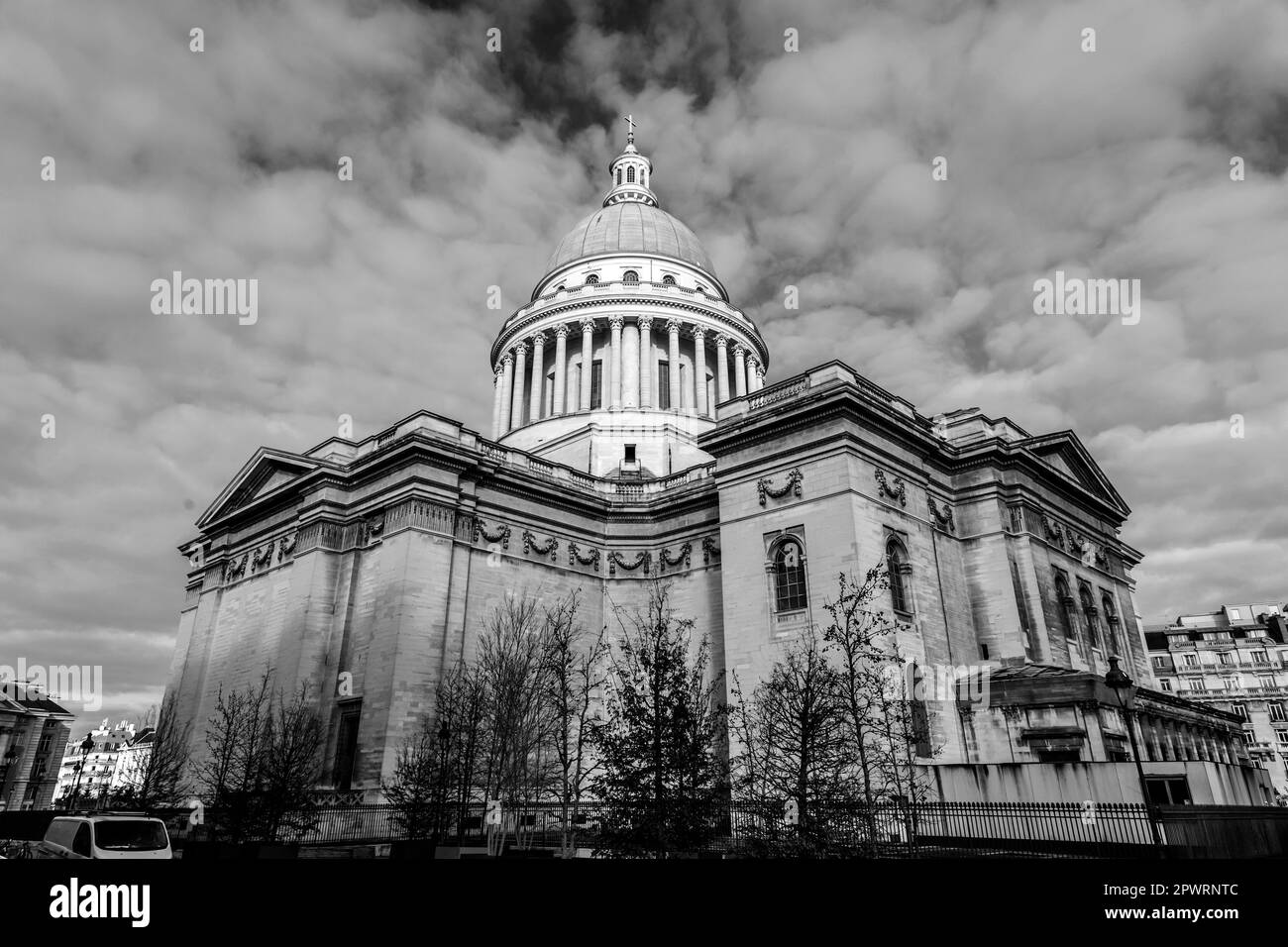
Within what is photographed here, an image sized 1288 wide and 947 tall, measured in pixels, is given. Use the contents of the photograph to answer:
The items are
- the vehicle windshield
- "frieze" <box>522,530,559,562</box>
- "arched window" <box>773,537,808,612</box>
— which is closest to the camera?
the vehicle windshield

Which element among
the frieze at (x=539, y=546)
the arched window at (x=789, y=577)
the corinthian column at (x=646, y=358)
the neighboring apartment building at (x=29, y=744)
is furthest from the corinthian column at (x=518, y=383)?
the neighboring apartment building at (x=29, y=744)

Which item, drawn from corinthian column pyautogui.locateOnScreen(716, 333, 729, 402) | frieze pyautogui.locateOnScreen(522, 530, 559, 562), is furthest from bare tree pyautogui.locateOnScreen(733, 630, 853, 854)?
corinthian column pyautogui.locateOnScreen(716, 333, 729, 402)

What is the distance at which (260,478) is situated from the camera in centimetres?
3831

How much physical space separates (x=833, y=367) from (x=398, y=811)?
20.9 meters

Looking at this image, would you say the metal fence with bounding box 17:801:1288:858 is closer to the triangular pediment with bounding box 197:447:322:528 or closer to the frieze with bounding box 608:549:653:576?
the frieze with bounding box 608:549:653:576

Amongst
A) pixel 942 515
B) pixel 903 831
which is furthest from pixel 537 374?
pixel 903 831

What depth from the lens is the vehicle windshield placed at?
617 inches

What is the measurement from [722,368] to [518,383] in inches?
510

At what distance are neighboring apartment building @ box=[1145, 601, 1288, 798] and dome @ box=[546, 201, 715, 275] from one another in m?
50.2

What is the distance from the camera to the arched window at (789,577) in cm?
2873

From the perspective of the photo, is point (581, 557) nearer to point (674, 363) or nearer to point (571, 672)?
point (571, 672)
